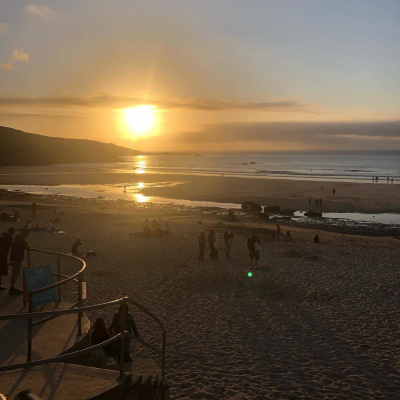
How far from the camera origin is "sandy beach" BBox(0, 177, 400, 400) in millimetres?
8445

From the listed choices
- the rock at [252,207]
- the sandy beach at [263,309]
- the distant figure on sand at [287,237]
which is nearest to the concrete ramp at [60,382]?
the sandy beach at [263,309]

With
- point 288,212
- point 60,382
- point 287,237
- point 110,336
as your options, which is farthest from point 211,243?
point 288,212

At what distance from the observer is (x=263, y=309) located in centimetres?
1273

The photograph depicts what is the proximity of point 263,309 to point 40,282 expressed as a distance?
23.0 feet

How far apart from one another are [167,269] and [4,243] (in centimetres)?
793

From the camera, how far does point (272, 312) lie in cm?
1248

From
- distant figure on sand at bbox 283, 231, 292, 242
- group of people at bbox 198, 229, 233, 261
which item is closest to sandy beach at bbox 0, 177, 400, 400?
distant figure on sand at bbox 283, 231, 292, 242

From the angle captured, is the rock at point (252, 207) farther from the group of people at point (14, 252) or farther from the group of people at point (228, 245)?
the group of people at point (14, 252)

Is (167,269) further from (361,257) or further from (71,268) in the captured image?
(361,257)

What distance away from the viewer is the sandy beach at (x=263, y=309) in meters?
8.45

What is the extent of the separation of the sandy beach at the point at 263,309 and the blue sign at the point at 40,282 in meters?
2.81

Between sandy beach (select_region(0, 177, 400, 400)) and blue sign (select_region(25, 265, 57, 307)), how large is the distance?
2805 millimetres

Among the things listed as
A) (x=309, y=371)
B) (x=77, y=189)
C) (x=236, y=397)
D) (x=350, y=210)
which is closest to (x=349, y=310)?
(x=309, y=371)

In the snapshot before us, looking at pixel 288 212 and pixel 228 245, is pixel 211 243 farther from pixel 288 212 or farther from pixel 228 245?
pixel 288 212
